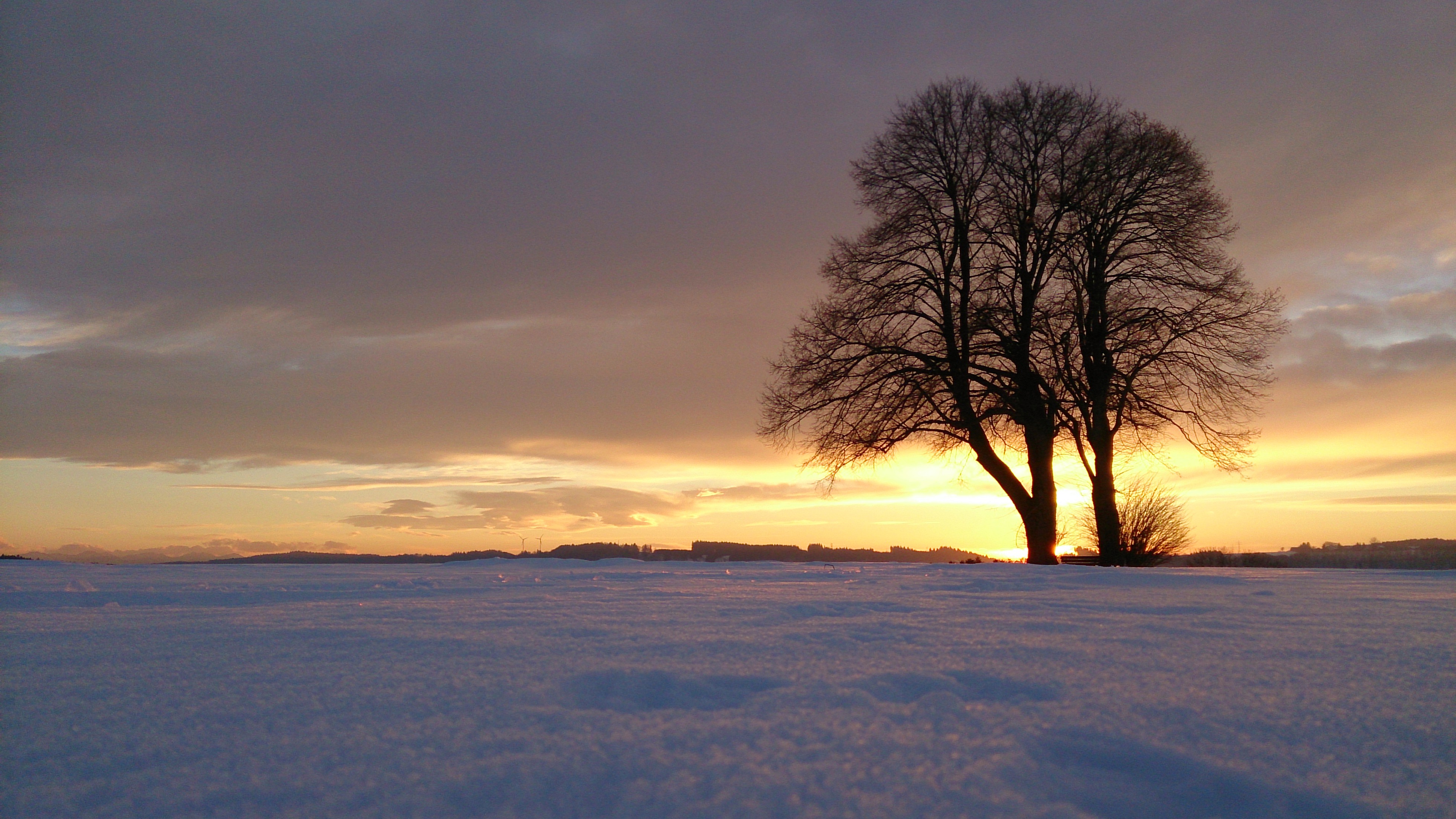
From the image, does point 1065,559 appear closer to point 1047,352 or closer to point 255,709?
point 1047,352

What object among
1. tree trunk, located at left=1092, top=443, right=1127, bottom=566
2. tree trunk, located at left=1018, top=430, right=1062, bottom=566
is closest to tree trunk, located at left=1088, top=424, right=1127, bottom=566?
tree trunk, located at left=1092, top=443, right=1127, bottom=566

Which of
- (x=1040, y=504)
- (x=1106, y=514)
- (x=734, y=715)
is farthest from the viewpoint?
(x=1040, y=504)

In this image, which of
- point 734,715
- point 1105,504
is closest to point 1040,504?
point 1105,504

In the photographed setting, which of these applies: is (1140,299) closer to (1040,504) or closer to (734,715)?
(1040,504)

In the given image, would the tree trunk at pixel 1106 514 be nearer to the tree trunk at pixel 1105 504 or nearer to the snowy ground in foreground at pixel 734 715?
the tree trunk at pixel 1105 504

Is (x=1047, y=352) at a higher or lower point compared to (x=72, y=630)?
higher

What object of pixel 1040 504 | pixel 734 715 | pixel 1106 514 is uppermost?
pixel 1040 504

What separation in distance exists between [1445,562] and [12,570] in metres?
12.5

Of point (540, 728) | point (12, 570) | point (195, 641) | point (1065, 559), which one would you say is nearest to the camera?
point (540, 728)

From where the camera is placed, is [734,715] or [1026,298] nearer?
[734,715]

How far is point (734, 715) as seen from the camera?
1551 millimetres

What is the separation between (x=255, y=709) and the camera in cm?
160

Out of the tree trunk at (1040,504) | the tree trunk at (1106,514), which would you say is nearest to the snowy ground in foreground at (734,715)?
the tree trunk at (1106,514)

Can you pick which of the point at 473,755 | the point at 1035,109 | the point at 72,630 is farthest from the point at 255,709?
the point at 1035,109
